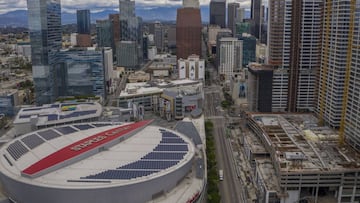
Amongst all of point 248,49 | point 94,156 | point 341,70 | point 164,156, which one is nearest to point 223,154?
point 164,156

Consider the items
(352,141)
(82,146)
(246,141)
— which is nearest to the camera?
(82,146)

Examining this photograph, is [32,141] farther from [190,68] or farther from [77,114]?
[190,68]

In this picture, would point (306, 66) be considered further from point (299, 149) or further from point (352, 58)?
point (299, 149)

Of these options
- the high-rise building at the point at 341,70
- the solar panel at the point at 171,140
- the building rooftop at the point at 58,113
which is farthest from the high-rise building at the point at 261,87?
the building rooftop at the point at 58,113

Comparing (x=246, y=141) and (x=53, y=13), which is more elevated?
(x=53, y=13)

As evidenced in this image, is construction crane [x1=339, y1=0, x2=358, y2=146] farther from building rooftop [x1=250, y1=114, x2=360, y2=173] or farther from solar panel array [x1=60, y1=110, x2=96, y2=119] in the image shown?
solar panel array [x1=60, y1=110, x2=96, y2=119]

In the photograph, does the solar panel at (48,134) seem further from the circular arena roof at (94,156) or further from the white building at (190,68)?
the white building at (190,68)

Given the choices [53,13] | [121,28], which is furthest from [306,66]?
[121,28]
